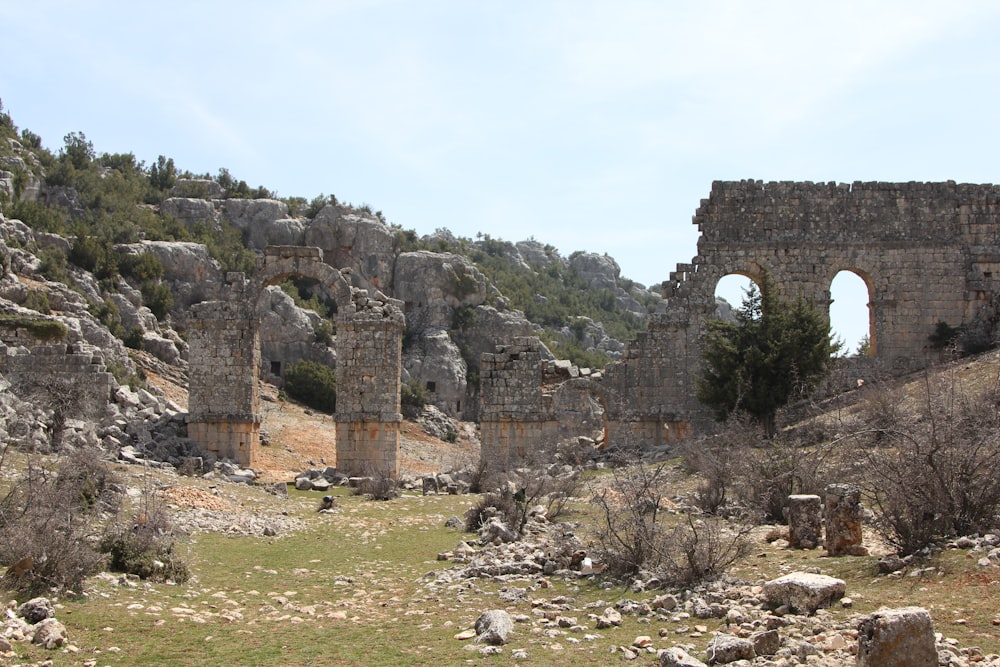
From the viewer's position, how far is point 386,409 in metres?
20.1

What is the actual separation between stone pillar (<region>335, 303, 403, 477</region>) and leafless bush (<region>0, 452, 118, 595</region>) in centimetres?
919

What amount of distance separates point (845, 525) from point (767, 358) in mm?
11224

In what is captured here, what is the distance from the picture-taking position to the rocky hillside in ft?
119

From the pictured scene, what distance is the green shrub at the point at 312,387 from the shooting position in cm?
3891

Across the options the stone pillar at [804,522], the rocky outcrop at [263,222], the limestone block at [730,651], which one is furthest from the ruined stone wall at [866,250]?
the rocky outcrop at [263,222]

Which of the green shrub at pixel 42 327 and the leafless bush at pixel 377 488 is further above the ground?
the green shrub at pixel 42 327

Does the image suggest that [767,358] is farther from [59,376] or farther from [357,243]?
[357,243]

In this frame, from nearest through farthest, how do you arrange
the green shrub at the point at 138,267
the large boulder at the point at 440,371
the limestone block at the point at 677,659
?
the limestone block at the point at 677,659, the green shrub at the point at 138,267, the large boulder at the point at 440,371

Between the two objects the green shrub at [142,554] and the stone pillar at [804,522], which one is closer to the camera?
the green shrub at [142,554]

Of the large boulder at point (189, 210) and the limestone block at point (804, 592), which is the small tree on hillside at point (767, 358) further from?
the large boulder at point (189, 210)

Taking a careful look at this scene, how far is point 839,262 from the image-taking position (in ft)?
79.1

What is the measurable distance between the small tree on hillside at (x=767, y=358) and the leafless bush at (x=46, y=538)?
520 inches

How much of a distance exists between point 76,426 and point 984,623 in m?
14.6

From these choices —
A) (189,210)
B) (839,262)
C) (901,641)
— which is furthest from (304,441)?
(901,641)
